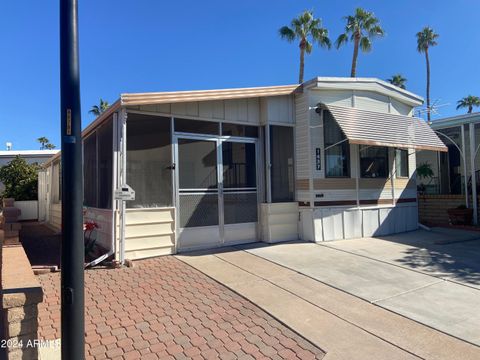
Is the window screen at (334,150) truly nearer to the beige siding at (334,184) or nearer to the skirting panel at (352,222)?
the beige siding at (334,184)

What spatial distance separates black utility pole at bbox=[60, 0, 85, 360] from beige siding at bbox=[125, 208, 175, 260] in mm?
4100

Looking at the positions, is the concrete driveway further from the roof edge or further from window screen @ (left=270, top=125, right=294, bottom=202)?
the roof edge

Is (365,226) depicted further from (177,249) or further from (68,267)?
(68,267)

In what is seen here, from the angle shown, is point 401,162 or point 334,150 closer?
point 334,150

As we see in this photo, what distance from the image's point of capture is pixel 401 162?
407 inches

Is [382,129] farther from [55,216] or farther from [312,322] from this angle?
[55,216]

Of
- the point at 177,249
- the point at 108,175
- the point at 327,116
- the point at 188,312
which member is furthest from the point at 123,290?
the point at 327,116

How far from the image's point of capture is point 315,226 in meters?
8.28

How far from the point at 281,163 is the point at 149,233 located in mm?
3479

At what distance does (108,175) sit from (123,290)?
8.94ft

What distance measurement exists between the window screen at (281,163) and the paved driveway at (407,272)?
4.04 feet

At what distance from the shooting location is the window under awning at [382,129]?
821 centimetres

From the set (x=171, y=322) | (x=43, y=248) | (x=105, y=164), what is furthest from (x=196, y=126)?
(x=43, y=248)

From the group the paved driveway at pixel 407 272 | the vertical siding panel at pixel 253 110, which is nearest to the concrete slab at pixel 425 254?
the paved driveway at pixel 407 272
